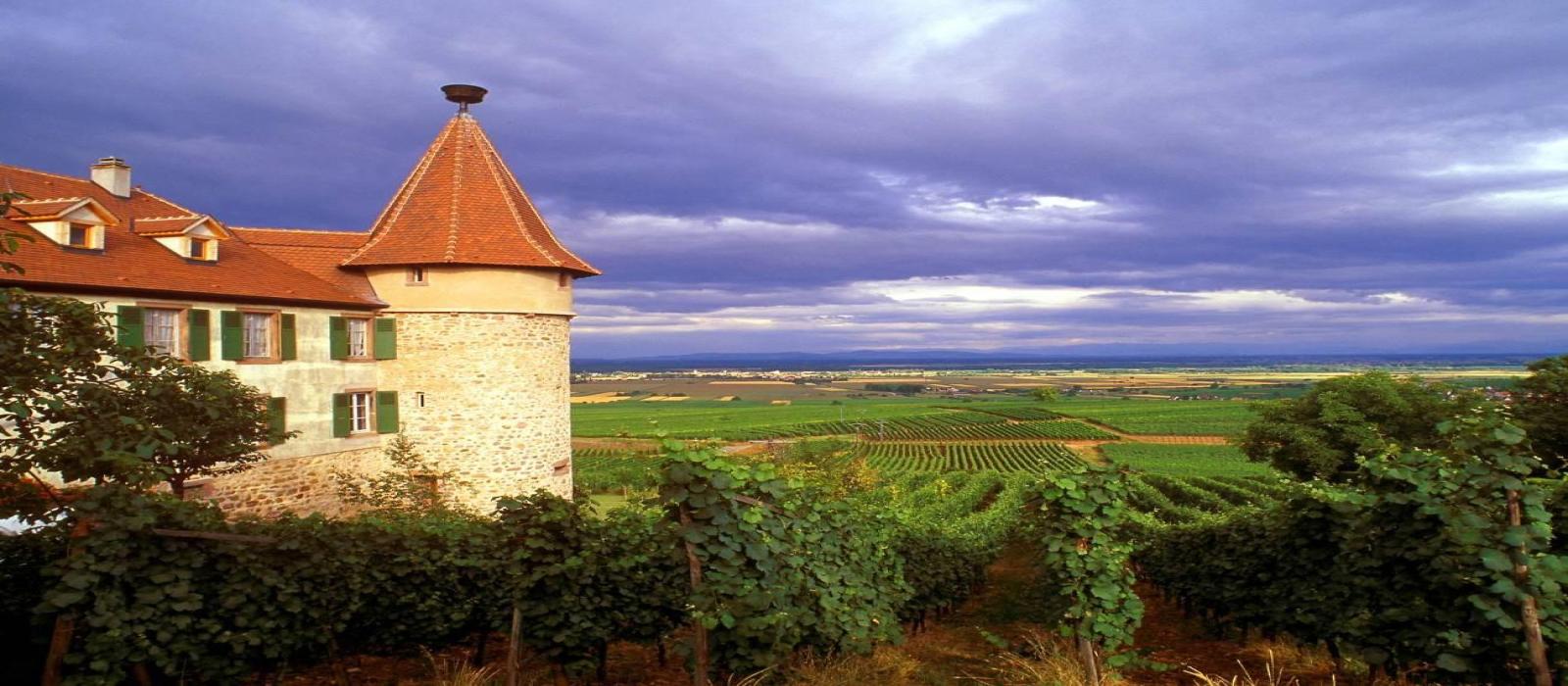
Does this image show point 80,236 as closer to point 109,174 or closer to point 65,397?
point 109,174

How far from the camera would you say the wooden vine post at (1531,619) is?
16.8ft

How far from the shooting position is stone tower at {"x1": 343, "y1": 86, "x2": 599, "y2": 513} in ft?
70.9

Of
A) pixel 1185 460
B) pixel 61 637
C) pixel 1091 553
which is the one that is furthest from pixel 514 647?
pixel 1185 460

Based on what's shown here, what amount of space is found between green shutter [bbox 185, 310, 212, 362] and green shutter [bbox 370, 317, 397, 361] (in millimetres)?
4111

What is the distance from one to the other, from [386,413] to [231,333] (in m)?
4.20

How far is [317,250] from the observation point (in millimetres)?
22859

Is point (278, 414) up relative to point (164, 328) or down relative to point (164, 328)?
down

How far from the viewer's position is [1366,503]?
23.9ft

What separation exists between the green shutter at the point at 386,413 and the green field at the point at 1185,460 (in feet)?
146

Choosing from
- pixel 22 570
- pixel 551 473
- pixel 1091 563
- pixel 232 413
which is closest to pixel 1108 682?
pixel 1091 563

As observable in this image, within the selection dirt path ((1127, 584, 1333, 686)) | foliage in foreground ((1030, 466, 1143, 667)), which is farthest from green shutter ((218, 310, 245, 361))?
dirt path ((1127, 584, 1333, 686))

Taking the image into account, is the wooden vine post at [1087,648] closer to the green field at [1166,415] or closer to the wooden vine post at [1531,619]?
the wooden vine post at [1531,619]

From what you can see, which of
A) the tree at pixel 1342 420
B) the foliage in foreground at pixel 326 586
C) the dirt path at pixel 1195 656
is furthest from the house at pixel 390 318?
the tree at pixel 1342 420

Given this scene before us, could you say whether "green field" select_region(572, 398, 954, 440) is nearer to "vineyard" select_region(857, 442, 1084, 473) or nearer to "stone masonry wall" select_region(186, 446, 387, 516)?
"vineyard" select_region(857, 442, 1084, 473)
